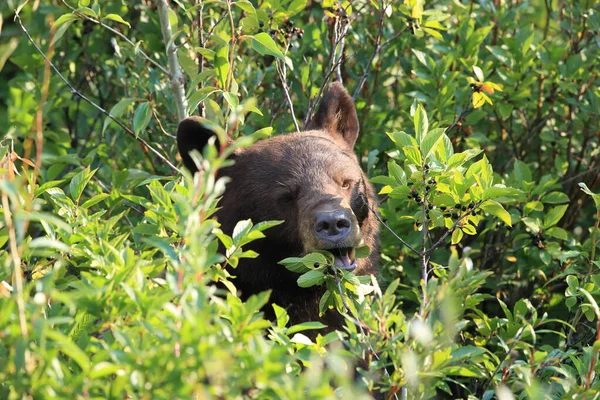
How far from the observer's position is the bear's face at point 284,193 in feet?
18.2

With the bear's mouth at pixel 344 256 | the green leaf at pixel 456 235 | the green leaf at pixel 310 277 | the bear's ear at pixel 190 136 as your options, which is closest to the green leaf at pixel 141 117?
the bear's ear at pixel 190 136

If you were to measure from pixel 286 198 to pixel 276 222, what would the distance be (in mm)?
1648

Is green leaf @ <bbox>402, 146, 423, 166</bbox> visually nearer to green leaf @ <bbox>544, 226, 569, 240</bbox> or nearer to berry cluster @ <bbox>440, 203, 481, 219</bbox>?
berry cluster @ <bbox>440, 203, 481, 219</bbox>

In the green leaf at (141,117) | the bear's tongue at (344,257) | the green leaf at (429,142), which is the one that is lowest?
the bear's tongue at (344,257)

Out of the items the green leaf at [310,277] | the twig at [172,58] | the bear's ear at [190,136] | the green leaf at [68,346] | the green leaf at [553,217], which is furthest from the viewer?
the green leaf at [553,217]

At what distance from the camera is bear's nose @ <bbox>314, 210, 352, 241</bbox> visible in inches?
198

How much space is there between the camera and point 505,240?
22.7 ft

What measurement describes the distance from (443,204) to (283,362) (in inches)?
A: 71.1

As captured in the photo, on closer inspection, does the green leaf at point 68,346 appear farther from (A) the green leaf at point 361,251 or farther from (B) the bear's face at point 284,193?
(B) the bear's face at point 284,193

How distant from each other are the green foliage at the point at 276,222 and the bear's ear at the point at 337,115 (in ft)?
0.61

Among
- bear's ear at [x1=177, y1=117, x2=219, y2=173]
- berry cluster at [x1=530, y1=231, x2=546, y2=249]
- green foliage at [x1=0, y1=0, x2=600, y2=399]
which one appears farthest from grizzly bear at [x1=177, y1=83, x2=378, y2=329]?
berry cluster at [x1=530, y1=231, x2=546, y2=249]

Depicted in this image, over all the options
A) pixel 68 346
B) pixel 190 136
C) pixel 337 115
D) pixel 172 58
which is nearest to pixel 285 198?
pixel 190 136

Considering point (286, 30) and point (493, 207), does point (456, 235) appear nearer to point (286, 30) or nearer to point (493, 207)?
point (493, 207)

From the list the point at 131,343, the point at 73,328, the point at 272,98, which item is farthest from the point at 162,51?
the point at 131,343
